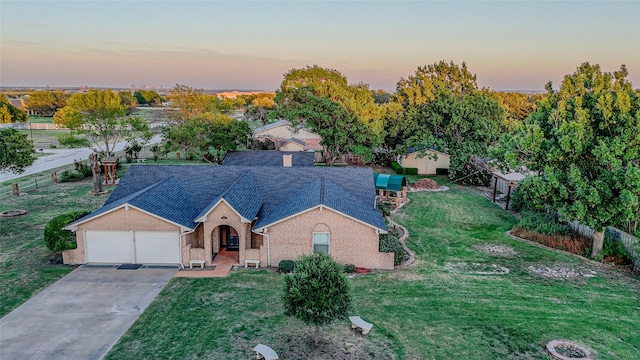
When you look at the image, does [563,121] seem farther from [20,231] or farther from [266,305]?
[20,231]

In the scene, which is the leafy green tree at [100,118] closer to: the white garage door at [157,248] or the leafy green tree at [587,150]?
the white garage door at [157,248]

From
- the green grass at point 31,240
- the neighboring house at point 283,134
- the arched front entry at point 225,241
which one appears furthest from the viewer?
the neighboring house at point 283,134

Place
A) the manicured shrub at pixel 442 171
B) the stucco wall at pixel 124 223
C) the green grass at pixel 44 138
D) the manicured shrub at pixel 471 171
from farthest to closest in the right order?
1. the green grass at pixel 44 138
2. the manicured shrub at pixel 442 171
3. the manicured shrub at pixel 471 171
4. the stucco wall at pixel 124 223

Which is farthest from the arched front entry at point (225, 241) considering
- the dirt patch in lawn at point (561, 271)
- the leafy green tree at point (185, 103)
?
the leafy green tree at point (185, 103)

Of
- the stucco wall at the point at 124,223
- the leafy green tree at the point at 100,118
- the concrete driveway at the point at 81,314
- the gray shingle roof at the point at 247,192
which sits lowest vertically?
the concrete driveway at the point at 81,314

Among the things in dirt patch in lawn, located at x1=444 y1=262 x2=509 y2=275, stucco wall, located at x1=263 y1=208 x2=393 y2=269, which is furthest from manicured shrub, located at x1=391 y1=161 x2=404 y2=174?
stucco wall, located at x1=263 y1=208 x2=393 y2=269

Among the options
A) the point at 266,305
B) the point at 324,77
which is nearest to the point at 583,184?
the point at 266,305

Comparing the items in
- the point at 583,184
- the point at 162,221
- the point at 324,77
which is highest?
the point at 324,77

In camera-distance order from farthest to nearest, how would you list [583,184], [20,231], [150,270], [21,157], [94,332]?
[21,157] < [20,231] < [583,184] < [150,270] < [94,332]
